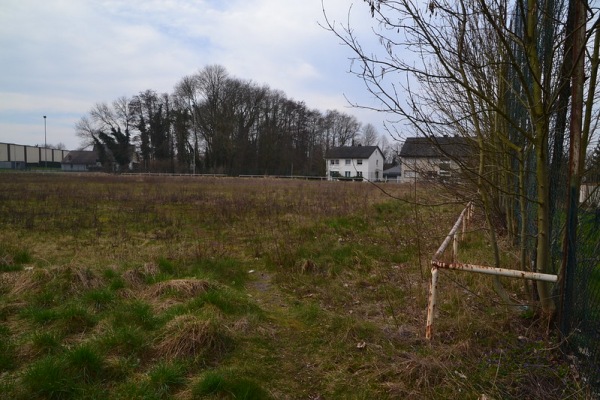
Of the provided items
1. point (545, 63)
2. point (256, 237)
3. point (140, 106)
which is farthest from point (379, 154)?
point (545, 63)

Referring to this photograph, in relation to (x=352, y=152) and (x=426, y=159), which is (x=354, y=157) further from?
(x=426, y=159)

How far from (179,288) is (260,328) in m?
1.35

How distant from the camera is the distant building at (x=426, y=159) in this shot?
571 cm

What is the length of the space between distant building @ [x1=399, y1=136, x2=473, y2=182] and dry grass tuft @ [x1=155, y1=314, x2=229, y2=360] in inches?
132

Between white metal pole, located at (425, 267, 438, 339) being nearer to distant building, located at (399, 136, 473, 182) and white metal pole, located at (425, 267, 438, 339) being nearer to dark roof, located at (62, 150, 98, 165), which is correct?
distant building, located at (399, 136, 473, 182)

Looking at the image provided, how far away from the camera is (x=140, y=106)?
6838 cm

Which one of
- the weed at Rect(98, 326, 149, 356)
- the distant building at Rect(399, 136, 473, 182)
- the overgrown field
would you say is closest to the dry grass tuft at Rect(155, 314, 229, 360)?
the overgrown field

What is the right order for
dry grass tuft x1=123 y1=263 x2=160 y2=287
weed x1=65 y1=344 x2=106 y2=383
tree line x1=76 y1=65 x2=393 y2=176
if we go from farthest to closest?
1. tree line x1=76 y1=65 x2=393 y2=176
2. dry grass tuft x1=123 y1=263 x2=160 y2=287
3. weed x1=65 y1=344 x2=106 y2=383

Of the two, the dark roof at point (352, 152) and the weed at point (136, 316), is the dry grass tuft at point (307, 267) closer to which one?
the weed at point (136, 316)

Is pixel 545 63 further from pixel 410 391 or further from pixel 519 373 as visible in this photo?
pixel 410 391

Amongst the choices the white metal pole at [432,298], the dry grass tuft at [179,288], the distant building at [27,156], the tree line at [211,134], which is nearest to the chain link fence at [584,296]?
the white metal pole at [432,298]

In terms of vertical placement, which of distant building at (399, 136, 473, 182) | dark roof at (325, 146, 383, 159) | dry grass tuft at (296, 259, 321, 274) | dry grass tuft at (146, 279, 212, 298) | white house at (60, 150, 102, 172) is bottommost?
dry grass tuft at (296, 259, 321, 274)

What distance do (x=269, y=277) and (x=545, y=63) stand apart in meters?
5.11

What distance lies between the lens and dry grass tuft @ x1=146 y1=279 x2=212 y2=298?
5.17m
